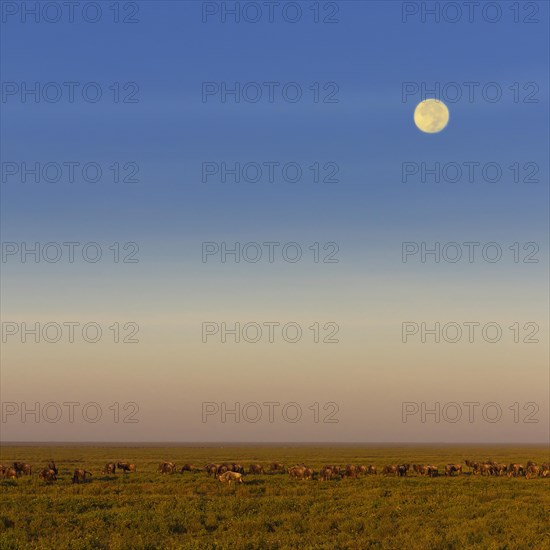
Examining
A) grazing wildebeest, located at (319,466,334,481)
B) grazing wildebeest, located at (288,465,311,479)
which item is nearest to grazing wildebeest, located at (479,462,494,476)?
grazing wildebeest, located at (319,466,334,481)

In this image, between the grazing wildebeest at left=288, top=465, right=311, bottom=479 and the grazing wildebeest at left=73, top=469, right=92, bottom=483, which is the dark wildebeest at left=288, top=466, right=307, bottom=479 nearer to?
the grazing wildebeest at left=288, top=465, right=311, bottom=479

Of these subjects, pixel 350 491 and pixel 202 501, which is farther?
pixel 350 491

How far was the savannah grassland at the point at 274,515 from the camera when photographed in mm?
23156

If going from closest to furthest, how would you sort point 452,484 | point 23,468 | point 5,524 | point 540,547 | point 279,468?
point 540,547
point 5,524
point 452,484
point 23,468
point 279,468

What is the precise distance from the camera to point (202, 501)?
31859 millimetres

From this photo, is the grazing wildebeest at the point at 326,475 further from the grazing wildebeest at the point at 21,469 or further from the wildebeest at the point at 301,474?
the grazing wildebeest at the point at 21,469

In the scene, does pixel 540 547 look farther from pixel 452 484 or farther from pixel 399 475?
pixel 399 475

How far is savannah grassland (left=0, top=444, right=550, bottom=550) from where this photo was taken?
2316cm

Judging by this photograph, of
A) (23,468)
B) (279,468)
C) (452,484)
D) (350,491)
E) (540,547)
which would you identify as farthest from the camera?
(279,468)

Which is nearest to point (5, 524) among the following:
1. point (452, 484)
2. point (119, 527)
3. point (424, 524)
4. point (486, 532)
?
point (119, 527)

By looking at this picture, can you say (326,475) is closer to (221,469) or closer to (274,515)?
(221,469)

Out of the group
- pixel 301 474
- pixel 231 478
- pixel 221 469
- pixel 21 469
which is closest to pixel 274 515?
pixel 231 478

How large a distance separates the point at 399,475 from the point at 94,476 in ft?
68.5

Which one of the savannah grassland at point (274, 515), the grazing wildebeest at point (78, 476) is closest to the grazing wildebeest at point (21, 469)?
the grazing wildebeest at point (78, 476)
